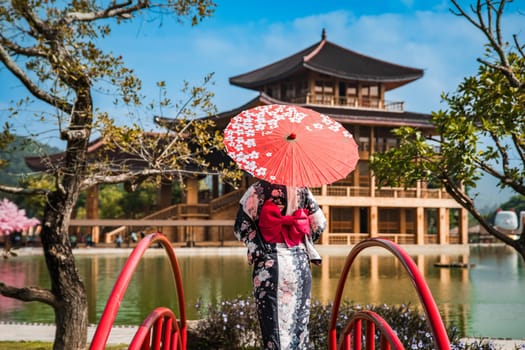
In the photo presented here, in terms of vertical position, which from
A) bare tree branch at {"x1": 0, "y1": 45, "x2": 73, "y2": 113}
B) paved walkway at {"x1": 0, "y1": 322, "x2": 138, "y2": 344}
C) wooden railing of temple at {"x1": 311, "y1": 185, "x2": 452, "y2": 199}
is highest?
bare tree branch at {"x1": 0, "y1": 45, "x2": 73, "y2": 113}

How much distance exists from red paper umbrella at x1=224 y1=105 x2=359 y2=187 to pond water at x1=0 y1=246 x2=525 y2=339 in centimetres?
467

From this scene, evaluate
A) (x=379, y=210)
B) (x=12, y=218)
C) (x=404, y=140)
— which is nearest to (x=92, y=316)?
(x=12, y=218)

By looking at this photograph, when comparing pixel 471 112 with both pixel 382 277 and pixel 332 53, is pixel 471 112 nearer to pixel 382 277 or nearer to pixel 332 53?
pixel 382 277

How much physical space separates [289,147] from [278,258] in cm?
62

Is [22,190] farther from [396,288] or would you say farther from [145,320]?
[396,288]

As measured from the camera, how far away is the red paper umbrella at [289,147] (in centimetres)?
344

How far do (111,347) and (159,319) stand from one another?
3303 millimetres

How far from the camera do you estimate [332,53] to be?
4172 centimetres

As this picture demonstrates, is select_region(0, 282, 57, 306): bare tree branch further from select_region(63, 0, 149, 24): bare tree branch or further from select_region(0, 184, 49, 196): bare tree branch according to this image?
select_region(63, 0, 149, 24): bare tree branch

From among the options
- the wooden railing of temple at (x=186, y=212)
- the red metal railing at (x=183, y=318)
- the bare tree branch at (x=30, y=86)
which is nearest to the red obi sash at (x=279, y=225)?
the red metal railing at (x=183, y=318)

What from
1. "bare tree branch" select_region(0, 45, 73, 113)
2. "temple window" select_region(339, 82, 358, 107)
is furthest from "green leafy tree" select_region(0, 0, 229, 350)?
"temple window" select_region(339, 82, 358, 107)

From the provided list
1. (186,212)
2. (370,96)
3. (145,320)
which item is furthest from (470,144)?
(370,96)

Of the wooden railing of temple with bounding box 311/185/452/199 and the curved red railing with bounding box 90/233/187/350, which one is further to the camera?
the wooden railing of temple with bounding box 311/185/452/199

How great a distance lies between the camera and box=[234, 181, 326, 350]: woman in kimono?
354cm
